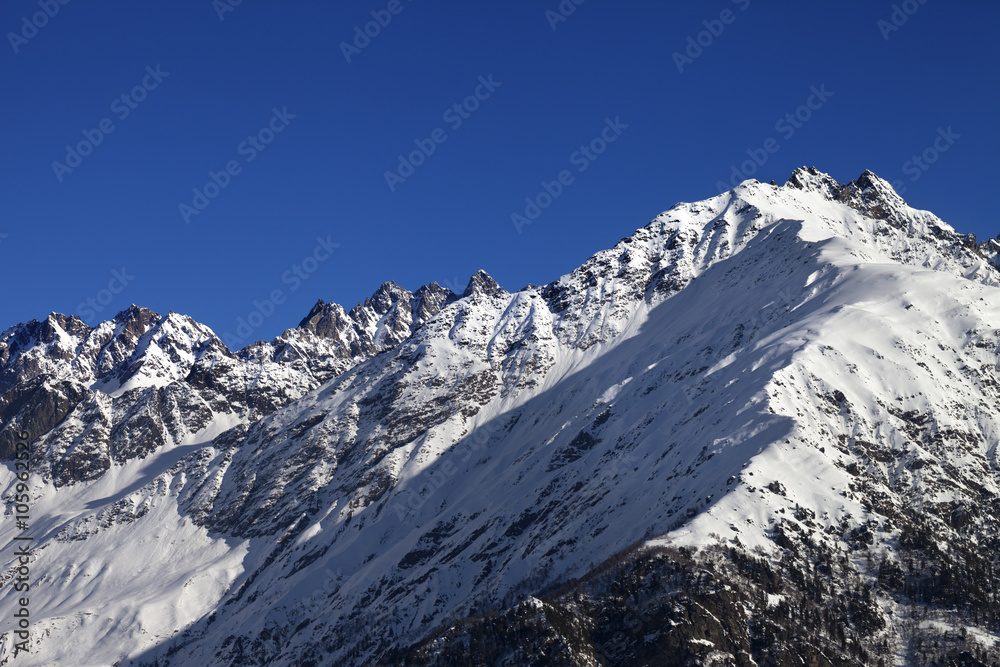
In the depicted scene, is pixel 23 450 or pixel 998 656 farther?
pixel 998 656

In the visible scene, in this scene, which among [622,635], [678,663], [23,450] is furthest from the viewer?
[622,635]

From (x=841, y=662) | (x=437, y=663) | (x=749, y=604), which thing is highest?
(x=437, y=663)

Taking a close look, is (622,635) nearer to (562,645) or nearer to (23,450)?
(562,645)

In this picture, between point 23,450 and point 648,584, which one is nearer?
point 23,450

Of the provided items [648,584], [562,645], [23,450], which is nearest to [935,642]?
[648,584]

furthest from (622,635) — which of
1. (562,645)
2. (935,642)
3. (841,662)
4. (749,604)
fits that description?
(935,642)

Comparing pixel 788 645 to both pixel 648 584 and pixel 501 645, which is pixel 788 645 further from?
pixel 501 645

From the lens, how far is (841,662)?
7416 inches

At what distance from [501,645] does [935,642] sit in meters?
79.0

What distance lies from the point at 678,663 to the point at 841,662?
31923 millimetres

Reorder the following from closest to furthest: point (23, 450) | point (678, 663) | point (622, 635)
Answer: point (23, 450) < point (678, 663) < point (622, 635)

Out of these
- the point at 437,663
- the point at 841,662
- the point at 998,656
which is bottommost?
the point at 998,656

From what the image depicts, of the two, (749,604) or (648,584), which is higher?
(648,584)

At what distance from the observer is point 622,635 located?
624ft
